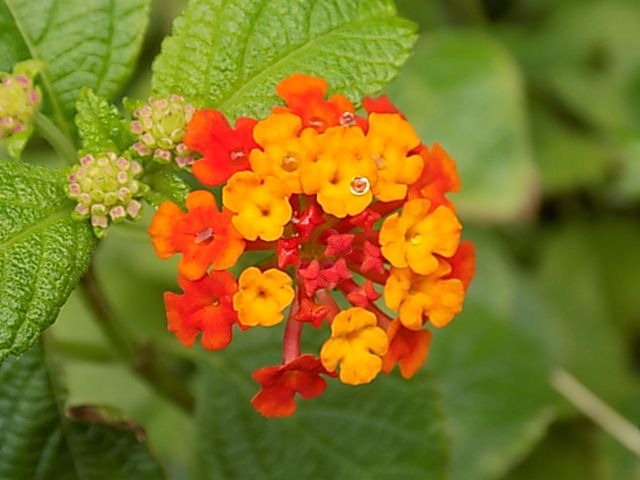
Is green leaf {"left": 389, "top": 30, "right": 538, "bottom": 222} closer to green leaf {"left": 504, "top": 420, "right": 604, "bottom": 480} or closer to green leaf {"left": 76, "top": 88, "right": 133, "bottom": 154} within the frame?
green leaf {"left": 504, "top": 420, "right": 604, "bottom": 480}

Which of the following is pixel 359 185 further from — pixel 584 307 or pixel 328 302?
pixel 584 307

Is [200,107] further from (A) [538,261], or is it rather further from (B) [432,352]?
(A) [538,261]

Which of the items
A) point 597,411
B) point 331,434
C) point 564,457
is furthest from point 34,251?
point 564,457

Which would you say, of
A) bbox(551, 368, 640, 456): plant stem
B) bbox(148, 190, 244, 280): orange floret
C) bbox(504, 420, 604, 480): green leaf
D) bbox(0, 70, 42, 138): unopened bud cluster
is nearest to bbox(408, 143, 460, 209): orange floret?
bbox(148, 190, 244, 280): orange floret

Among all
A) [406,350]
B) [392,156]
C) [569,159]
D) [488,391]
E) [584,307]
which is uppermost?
[392,156]

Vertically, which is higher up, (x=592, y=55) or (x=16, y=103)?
(x=16, y=103)

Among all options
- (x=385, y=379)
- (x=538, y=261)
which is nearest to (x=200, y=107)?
(x=385, y=379)
